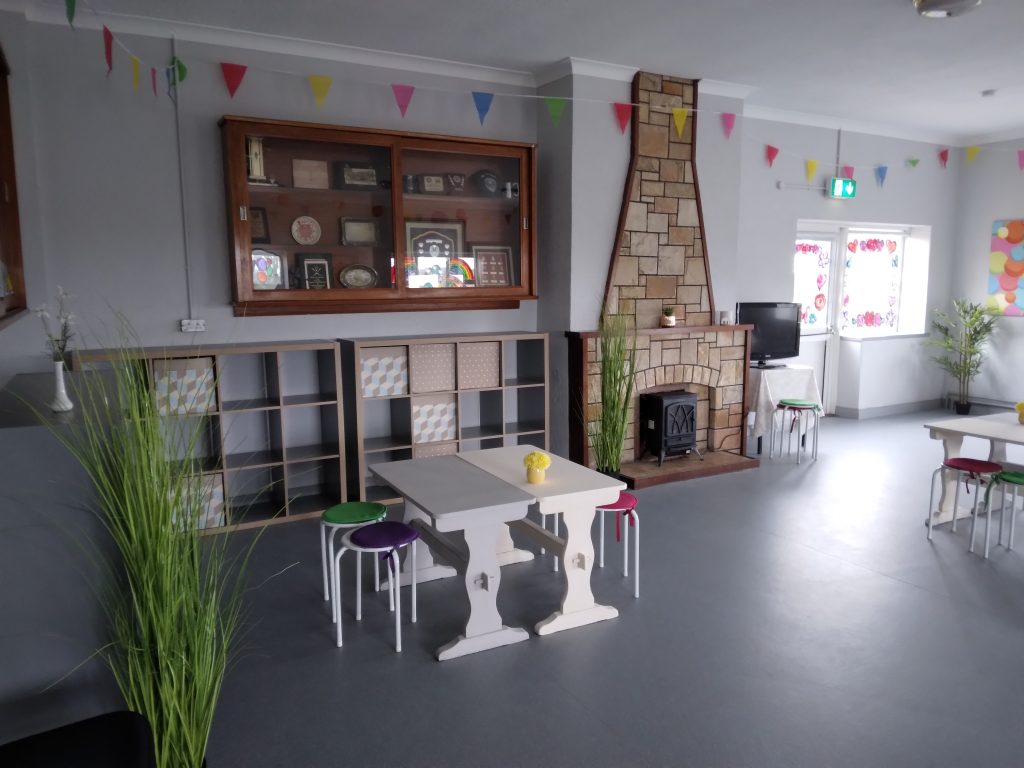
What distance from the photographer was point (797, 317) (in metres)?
6.39

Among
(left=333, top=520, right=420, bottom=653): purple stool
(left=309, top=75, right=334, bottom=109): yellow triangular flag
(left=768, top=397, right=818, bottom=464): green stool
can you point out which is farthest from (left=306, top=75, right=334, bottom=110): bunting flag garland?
(left=768, top=397, right=818, bottom=464): green stool

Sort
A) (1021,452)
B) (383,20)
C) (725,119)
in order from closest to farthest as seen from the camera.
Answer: (383,20) < (725,119) < (1021,452)

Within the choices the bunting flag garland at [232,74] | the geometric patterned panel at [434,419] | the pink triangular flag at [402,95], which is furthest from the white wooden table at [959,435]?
the bunting flag garland at [232,74]

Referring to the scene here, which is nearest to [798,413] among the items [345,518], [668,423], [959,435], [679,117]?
[668,423]

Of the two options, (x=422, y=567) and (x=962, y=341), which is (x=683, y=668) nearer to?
(x=422, y=567)

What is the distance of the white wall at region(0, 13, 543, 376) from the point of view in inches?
152

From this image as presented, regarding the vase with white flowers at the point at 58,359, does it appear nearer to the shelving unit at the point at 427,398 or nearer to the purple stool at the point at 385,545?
the purple stool at the point at 385,545

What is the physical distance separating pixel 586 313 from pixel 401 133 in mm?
1713

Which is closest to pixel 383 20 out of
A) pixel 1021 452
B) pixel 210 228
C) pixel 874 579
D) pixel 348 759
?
pixel 210 228

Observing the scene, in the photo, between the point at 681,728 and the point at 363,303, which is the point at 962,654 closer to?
the point at 681,728

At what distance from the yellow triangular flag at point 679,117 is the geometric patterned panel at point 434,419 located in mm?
2520

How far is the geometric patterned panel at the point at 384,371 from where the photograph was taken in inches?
177

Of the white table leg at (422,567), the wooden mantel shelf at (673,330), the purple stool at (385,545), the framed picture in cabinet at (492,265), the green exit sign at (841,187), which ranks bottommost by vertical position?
the white table leg at (422,567)

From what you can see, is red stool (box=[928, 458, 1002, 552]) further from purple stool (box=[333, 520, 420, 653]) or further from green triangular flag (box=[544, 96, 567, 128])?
green triangular flag (box=[544, 96, 567, 128])
